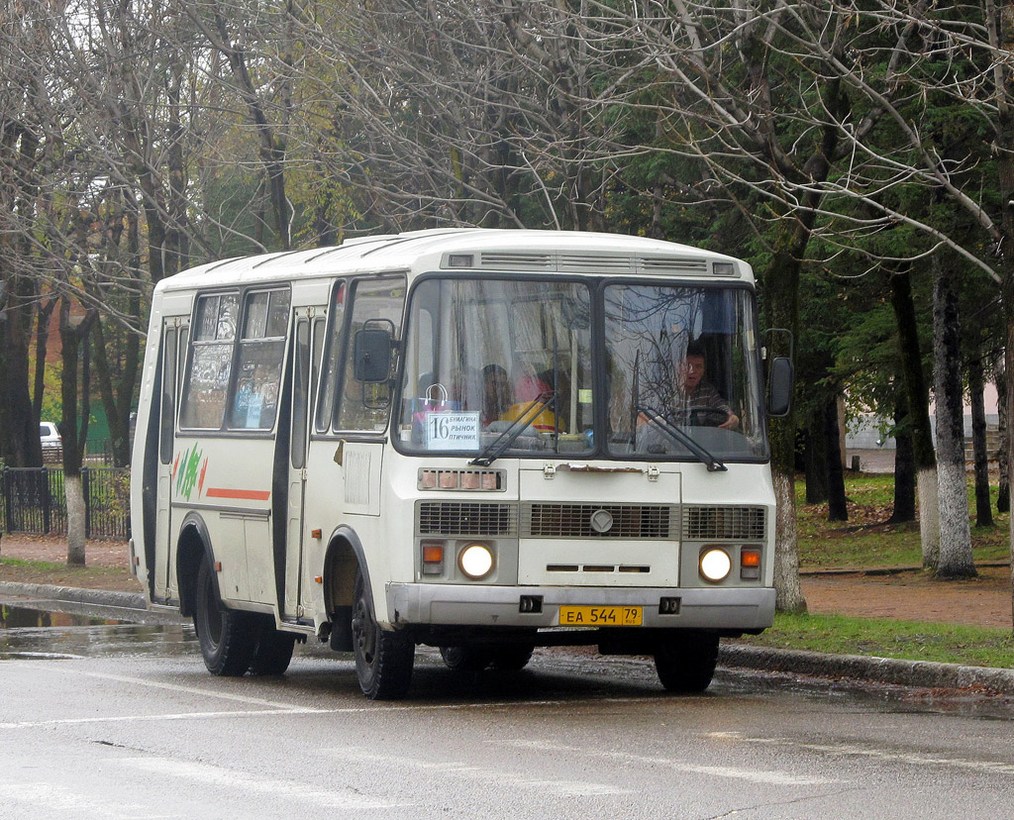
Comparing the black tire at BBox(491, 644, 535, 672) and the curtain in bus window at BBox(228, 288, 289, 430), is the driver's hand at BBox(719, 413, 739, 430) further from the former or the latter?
the curtain in bus window at BBox(228, 288, 289, 430)

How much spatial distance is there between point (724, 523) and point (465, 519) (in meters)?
1.64

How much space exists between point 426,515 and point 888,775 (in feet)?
12.2

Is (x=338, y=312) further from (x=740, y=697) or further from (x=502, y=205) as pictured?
(x=502, y=205)

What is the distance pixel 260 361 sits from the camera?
14016mm

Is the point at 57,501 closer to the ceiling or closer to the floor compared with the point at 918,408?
closer to the floor

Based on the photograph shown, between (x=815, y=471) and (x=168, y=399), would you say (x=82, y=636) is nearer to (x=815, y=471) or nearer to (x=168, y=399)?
(x=168, y=399)

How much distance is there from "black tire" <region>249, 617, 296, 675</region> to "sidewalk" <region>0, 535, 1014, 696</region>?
333 cm

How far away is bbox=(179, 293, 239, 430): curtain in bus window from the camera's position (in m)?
14.6

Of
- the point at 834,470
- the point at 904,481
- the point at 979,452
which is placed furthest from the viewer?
the point at 834,470

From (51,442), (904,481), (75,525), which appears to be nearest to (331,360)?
(75,525)

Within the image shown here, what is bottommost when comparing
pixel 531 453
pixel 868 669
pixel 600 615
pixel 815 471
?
pixel 868 669

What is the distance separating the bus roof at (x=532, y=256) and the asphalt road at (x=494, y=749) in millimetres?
2700

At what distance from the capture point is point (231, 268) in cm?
1502

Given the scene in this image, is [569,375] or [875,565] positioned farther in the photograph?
[875,565]
